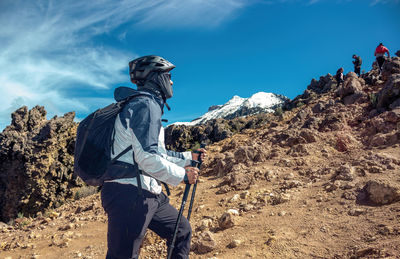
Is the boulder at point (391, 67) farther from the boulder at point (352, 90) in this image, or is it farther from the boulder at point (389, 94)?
the boulder at point (389, 94)

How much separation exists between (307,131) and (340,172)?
10.4 feet

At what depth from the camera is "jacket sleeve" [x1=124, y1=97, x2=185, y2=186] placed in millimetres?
2082

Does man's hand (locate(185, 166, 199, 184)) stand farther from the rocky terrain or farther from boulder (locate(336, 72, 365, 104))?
boulder (locate(336, 72, 365, 104))

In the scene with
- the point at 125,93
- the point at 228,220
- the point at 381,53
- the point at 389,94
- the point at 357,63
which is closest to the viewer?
the point at 125,93

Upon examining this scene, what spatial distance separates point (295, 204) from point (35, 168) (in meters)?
16.4

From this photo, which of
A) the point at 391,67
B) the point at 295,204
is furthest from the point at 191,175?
the point at 391,67

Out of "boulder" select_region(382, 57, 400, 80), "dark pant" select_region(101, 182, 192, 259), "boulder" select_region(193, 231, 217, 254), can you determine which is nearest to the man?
"dark pant" select_region(101, 182, 192, 259)

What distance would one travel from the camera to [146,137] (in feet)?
6.89

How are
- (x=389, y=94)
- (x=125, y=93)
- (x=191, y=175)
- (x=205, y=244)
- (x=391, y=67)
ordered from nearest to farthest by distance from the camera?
(x=125, y=93) < (x=191, y=175) < (x=205, y=244) < (x=389, y=94) < (x=391, y=67)

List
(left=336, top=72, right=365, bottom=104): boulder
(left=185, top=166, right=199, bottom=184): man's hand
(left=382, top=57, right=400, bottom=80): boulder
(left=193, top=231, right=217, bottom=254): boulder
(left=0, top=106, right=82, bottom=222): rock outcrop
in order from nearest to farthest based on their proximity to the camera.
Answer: (left=185, top=166, right=199, bottom=184): man's hand, (left=193, top=231, right=217, bottom=254): boulder, (left=336, top=72, right=365, bottom=104): boulder, (left=382, top=57, right=400, bottom=80): boulder, (left=0, top=106, right=82, bottom=222): rock outcrop

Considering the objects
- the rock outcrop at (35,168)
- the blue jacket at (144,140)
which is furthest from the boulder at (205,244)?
the rock outcrop at (35,168)

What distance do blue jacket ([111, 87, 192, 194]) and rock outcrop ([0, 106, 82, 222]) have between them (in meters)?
15.9

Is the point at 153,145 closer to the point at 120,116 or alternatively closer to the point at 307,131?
the point at 120,116

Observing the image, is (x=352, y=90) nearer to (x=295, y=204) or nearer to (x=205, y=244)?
(x=295, y=204)
